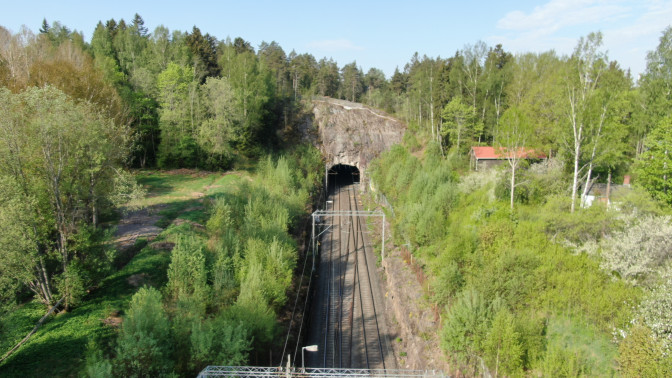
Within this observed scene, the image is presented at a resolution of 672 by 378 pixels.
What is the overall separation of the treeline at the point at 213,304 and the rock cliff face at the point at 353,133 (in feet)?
87.1

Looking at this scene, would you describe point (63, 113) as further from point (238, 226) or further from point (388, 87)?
point (388, 87)

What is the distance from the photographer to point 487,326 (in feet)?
53.3

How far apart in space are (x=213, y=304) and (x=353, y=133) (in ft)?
133

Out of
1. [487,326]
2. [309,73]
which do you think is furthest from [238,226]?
[309,73]

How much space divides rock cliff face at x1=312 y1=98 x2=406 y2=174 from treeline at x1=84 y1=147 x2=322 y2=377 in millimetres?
26552

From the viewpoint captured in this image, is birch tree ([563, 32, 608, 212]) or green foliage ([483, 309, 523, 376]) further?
birch tree ([563, 32, 608, 212])

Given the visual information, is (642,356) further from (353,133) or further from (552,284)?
(353,133)

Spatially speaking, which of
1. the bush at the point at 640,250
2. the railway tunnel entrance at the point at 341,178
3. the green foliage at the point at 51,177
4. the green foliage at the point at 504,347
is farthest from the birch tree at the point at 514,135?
the railway tunnel entrance at the point at 341,178

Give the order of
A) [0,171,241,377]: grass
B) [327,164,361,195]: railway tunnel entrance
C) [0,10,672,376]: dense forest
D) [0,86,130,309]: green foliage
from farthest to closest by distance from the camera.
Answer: [327,164,361,195]: railway tunnel entrance, [0,86,130,309]: green foliage, [0,10,672,376]: dense forest, [0,171,241,377]: grass

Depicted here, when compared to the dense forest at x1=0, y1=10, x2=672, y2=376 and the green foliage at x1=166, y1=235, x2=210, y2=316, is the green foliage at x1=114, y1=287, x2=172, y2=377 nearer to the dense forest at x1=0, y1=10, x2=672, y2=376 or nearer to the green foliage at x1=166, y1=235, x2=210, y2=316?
the dense forest at x1=0, y1=10, x2=672, y2=376

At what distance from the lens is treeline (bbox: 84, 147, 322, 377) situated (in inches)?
538

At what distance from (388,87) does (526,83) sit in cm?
3861

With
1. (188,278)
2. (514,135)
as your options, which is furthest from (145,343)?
(514,135)

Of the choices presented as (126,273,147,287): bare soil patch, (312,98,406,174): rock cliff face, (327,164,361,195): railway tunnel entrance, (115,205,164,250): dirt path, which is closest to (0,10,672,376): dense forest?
(126,273,147,287): bare soil patch
